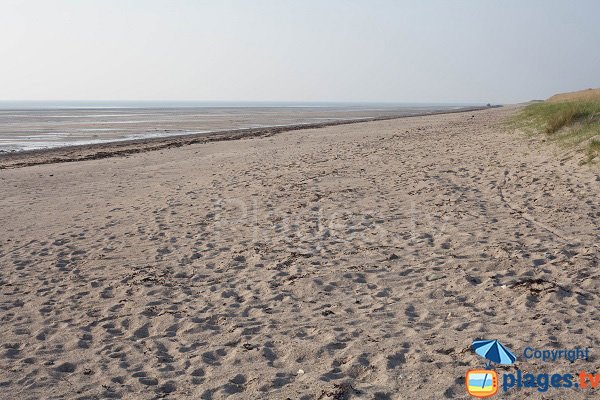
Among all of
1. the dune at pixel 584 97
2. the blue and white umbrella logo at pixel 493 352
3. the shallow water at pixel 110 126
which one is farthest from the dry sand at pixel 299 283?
the dune at pixel 584 97

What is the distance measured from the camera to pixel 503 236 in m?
7.94

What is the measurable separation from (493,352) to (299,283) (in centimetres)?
259

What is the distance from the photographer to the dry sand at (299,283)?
15.5 ft

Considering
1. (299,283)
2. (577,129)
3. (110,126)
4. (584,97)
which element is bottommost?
(299,283)

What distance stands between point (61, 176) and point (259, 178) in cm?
602

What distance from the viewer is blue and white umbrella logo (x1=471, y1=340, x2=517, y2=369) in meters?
4.63

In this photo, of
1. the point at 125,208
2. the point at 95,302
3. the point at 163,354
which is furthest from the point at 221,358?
the point at 125,208

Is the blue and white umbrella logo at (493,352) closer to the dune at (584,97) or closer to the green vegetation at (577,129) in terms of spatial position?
the green vegetation at (577,129)

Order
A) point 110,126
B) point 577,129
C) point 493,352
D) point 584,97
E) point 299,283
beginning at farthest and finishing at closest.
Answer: point 110,126, point 584,97, point 577,129, point 299,283, point 493,352

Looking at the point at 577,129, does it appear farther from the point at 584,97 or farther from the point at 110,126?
the point at 110,126

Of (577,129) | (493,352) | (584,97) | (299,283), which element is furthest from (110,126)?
(493,352)

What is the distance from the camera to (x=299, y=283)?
6.80 meters

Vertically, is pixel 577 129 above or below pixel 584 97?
below

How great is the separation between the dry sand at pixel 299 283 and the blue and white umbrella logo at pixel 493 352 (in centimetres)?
9
